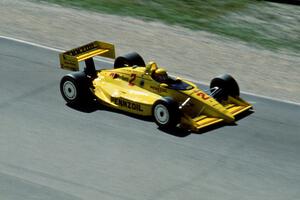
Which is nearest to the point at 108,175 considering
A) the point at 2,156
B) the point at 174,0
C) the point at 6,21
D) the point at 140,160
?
the point at 140,160

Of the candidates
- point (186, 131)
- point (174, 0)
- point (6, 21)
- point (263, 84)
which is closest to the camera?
point (186, 131)

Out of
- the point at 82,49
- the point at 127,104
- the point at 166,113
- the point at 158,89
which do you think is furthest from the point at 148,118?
the point at 82,49

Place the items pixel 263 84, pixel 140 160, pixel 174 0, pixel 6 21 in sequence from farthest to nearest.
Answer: pixel 174 0, pixel 6 21, pixel 263 84, pixel 140 160

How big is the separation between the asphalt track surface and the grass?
17.1 feet

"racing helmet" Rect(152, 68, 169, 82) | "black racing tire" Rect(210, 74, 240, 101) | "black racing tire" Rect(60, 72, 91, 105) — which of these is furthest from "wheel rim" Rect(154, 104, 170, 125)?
"black racing tire" Rect(60, 72, 91, 105)

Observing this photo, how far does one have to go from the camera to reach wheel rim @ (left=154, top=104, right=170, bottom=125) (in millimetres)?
15359

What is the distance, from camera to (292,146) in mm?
15188

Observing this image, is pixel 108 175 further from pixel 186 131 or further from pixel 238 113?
pixel 238 113

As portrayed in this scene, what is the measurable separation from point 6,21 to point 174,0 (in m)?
5.98

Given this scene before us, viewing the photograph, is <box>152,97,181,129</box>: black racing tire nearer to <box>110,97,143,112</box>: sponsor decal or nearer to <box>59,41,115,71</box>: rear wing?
<box>110,97,143,112</box>: sponsor decal

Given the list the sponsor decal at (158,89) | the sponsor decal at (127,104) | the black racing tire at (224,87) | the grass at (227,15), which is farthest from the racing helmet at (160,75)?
the grass at (227,15)

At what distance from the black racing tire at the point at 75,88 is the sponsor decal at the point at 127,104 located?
682mm

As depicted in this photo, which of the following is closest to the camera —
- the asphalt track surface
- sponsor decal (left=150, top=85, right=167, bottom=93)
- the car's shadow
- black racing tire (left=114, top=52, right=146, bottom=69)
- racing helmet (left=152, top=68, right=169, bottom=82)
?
the asphalt track surface

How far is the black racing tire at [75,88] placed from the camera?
1656cm
